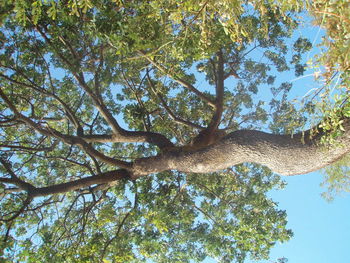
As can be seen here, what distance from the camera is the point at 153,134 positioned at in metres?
8.12

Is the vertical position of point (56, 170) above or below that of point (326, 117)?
above

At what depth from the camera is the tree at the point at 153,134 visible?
487 centimetres

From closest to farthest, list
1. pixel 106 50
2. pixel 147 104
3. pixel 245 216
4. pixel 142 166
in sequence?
pixel 142 166 < pixel 106 50 < pixel 245 216 < pixel 147 104

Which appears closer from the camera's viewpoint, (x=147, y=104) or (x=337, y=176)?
(x=337, y=176)

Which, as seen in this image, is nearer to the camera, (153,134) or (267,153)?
(267,153)

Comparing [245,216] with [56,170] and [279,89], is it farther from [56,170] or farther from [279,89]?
[56,170]

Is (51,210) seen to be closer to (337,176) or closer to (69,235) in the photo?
(69,235)

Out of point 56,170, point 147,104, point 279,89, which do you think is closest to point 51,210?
point 56,170

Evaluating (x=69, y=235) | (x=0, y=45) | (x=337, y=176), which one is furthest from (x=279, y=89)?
(x=0, y=45)

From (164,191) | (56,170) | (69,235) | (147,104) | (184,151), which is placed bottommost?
(69,235)

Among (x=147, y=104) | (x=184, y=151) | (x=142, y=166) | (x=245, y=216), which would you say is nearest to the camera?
(x=184, y=151)

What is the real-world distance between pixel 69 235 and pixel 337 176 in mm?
7153

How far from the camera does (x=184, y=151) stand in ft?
21.8

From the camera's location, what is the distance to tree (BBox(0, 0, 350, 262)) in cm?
487
